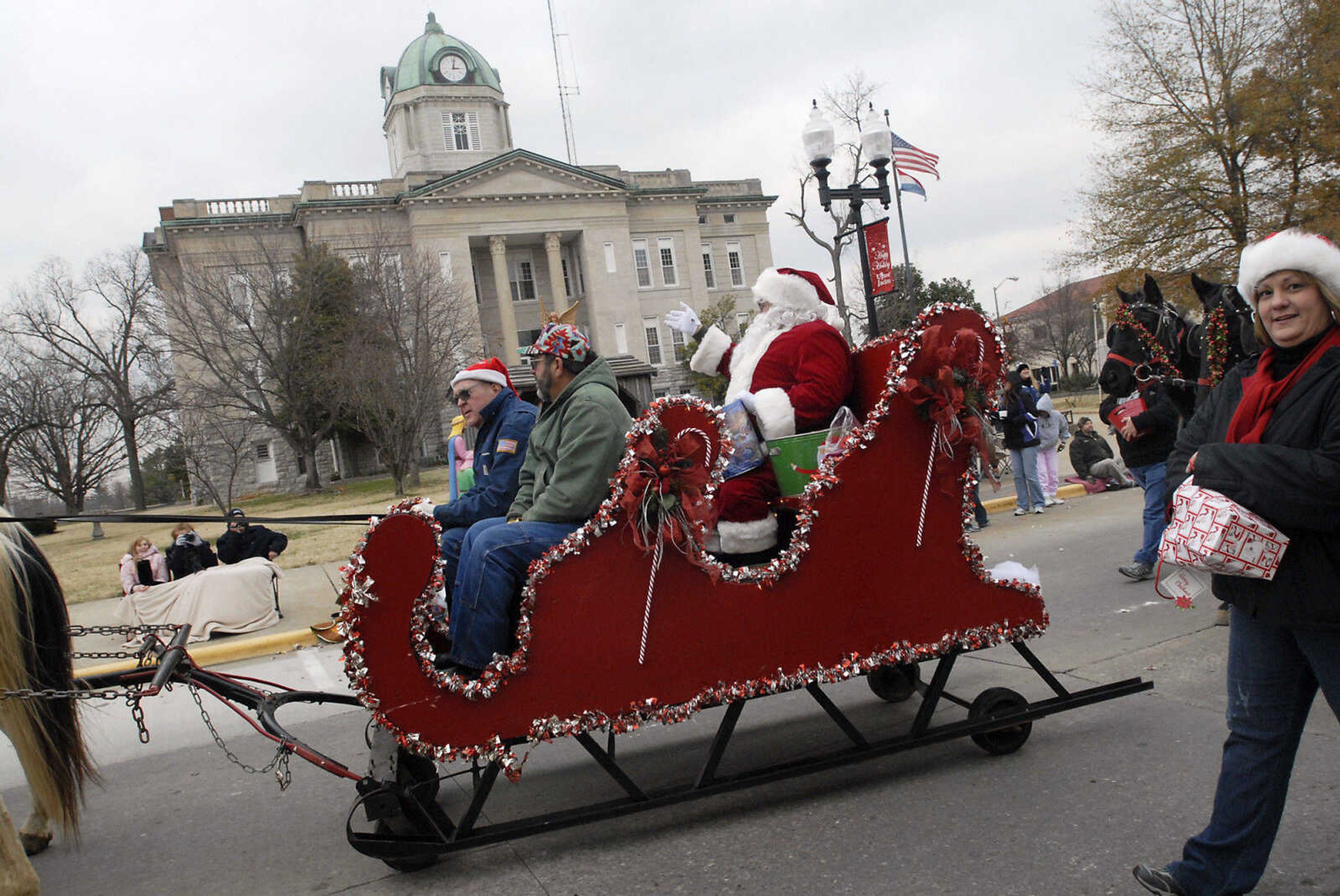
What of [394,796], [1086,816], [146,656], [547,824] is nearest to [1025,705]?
[1086,816]

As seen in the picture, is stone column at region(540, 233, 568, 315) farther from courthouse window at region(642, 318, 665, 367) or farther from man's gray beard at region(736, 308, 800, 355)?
man's gray beard at region(736, 308, 800, 355)

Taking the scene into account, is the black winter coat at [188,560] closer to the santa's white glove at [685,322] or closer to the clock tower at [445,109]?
the santa's white glove at [685,322]

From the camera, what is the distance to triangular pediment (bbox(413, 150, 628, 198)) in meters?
44.4

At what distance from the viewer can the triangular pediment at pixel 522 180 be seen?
4441 centimetres

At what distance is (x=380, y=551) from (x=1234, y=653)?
8.74 ft

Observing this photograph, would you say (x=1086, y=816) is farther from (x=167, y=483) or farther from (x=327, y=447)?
(x=167, y=483)

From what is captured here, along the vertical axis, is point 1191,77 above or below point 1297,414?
above

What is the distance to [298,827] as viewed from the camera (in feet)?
13.6

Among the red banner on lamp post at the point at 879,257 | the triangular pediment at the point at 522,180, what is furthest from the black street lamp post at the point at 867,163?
the triangular pediment at the point at 522,180

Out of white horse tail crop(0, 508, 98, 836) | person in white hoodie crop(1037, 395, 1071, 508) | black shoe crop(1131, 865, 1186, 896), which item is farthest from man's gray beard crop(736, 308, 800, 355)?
person in white hoodie crop(1037, 395, 1071, 508)

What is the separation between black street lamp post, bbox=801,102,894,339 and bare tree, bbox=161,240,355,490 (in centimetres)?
2226

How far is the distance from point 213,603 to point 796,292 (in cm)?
715

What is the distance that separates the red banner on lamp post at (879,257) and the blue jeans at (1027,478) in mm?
3140

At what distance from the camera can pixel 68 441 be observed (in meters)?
36.5
